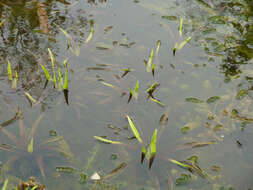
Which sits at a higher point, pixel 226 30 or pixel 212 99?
pixel 226 30

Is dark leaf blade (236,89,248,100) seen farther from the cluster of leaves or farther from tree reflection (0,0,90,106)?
tree reflection (0,0,90,106)

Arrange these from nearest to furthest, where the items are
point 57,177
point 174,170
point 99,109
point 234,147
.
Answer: point 57,177, point 174,170, point 234,147, point 99,109

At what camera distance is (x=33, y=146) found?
196 cm

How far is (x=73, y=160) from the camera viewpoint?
1.93 meters

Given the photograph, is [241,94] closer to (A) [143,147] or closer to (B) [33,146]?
(A) [143,147]

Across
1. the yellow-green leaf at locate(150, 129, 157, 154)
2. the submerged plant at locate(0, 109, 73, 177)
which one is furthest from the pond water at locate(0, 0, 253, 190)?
the yellow-green leaf at locate(150, 129, 157, 154)

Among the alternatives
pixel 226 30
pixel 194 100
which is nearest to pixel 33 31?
pixel 194 100

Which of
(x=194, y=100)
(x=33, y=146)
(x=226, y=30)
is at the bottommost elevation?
(x=33, y=146)

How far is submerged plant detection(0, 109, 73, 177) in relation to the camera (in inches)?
75.1

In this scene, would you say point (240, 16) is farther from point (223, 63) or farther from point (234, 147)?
point (234, 147)

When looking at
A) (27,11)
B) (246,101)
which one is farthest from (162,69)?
(27,11)

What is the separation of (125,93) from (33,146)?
0.88 meters

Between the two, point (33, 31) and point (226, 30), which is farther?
point (226, 30)

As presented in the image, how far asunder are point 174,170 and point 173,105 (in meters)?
0.62
